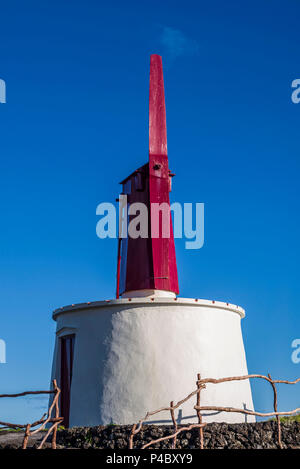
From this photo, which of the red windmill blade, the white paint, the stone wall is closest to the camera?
the stone wall

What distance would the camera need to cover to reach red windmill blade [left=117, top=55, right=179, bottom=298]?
55.4ft

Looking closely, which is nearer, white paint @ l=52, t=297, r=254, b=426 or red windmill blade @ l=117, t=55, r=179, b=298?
white paint @ l=52, t=297, r=254, b=426

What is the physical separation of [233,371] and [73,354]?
433 centimetres

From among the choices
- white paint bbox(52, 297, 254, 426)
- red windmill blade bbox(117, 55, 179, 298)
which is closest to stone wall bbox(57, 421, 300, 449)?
white paint bbox(52, 297, 254, 426)

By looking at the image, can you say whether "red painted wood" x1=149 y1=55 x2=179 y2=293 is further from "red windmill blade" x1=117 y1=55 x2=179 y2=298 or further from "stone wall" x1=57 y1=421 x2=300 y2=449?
"stone wall" x1=57 y1=421 x2=300 y2=449

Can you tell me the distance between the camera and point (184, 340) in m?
15.1

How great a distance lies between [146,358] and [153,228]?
4.00 m

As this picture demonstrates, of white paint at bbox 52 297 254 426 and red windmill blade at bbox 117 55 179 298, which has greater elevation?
red windmill blade at bbox 117 55 179 298

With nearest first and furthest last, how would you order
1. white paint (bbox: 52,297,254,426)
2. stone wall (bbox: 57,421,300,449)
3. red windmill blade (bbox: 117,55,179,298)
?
stone wall (bbox: 57,421,300,449)
white paint (bbox: 52,297,254,426)
red windmill blade (bbox: 117,55,179,298)

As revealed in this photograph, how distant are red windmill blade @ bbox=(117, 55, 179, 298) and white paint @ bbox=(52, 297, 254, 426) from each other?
5.30 ft

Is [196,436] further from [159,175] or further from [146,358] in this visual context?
[159,175]

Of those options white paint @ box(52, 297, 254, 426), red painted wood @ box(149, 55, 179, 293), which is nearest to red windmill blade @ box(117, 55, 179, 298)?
red painted wood @ box(149, 55, 179, 293)

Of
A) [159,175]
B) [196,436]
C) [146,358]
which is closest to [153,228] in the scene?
[159,175]

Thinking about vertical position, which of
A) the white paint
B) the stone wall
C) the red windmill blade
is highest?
the red windmill blade
